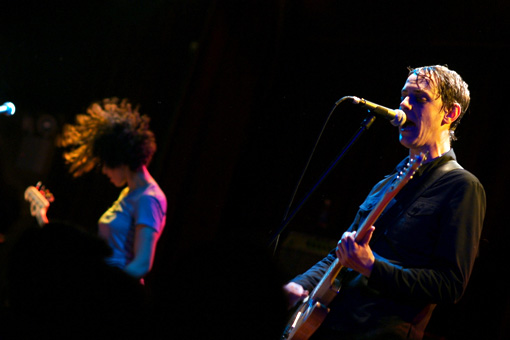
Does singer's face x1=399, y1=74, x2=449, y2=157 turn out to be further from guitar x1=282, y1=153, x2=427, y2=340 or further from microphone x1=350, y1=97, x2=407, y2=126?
guitar x1=282, y1=153, x2=427, y2=340

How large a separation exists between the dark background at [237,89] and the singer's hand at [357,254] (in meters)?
1.67

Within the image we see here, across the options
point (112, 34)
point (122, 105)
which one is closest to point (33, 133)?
point (122, 105)

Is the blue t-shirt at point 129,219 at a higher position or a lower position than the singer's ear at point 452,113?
lower

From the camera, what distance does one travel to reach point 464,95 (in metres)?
1.98

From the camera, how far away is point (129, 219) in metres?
2.77

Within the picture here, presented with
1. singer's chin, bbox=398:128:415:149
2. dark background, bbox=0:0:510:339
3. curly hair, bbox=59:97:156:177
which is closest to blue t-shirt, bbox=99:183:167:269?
curly hair, bbox=59:97:156:177

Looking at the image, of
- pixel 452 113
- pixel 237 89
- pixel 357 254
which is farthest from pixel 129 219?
pixel 237 89

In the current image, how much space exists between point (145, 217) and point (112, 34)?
2.32m

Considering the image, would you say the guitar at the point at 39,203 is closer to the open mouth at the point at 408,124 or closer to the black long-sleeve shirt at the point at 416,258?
the black long-sleeve shirt at the point at 416,258

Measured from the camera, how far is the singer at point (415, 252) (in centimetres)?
157

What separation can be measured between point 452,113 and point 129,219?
6.15 ft

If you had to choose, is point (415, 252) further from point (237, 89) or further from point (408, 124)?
point (237, 89)

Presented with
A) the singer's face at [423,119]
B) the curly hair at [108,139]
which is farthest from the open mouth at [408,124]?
the curly hair at [108,139]

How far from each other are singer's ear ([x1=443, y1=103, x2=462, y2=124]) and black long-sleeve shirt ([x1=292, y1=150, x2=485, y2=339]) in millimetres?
207
